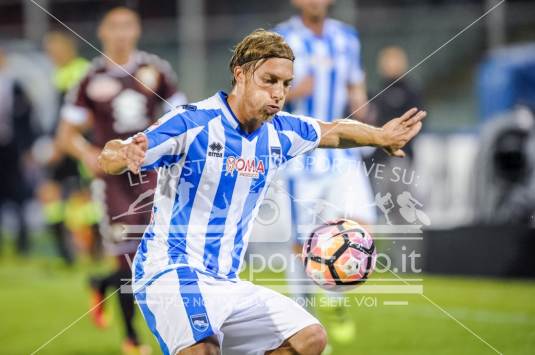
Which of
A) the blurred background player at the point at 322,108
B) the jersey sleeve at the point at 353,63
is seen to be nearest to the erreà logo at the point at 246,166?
the blurred background player at the point at 322,108

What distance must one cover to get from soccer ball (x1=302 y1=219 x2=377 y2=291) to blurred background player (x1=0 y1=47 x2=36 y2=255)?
395 inches

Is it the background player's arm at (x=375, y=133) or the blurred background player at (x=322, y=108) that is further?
the blurred background player at (x=322, y=108)

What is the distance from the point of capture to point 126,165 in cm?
421

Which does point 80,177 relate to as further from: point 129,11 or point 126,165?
point 126,165

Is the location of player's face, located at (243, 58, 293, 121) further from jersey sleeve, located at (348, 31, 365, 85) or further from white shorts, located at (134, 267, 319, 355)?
jersey sleeve, located at (348, 31, 365, 85)

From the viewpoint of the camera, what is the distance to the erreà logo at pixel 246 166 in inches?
185

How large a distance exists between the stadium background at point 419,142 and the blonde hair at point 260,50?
297 centimetres

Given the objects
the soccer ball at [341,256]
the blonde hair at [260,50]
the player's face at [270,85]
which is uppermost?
the blonde hair at [260,50]

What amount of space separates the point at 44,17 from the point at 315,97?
8150 mm

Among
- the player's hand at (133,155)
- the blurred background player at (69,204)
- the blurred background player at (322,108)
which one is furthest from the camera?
the blurred background player at (69,204)

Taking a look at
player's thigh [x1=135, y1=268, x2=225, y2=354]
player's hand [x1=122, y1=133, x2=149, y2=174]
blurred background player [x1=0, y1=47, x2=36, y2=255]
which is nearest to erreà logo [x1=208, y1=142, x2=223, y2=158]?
player's hand [x1=122, y1=133, x2=149, y2=174]

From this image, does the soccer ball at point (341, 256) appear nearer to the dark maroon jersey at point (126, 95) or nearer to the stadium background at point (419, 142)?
the stadium background at point (419, 142)

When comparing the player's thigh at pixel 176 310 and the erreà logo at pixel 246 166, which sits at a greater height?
the erreà logo at pixel 246 166

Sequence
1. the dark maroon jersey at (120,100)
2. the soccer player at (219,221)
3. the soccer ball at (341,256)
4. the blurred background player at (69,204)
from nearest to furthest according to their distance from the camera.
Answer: the soccer player at (219,221) < the soccer ball at (341,256) < the dark maroon jersey at (120,100) < the blurred background player at (69,204)
